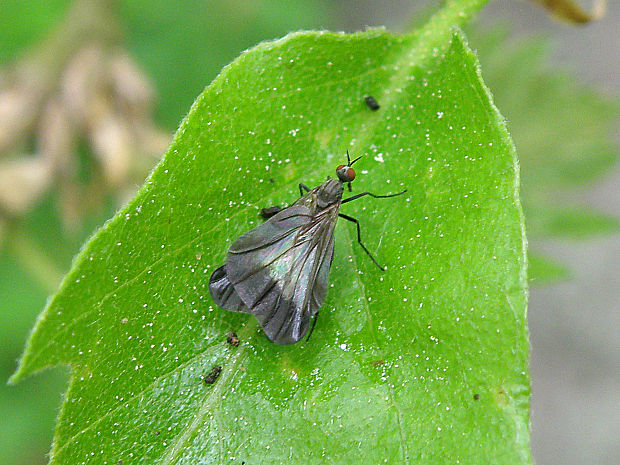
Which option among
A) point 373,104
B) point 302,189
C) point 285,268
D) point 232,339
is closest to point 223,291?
point 232,339

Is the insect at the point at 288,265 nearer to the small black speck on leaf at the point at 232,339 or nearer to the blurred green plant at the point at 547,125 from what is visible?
the small black speck on leaf at the point at 232,339

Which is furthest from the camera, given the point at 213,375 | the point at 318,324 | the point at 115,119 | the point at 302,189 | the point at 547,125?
the point at 547,125

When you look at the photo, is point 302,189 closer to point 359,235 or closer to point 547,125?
point 359,235

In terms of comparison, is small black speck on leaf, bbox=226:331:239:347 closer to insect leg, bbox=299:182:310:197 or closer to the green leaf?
the green leaf

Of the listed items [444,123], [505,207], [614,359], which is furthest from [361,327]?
[614,359]

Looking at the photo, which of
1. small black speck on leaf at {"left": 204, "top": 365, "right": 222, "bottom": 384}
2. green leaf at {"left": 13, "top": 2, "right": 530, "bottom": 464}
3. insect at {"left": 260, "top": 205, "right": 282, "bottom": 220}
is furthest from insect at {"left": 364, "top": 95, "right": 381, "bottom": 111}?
small black speck on leaf at {"left": 204, "top": 365, "right": 222, "bottom": 384}

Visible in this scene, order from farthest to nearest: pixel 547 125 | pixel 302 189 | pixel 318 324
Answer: pixel 547 125 → pixel 302 189 → pixel 318 324

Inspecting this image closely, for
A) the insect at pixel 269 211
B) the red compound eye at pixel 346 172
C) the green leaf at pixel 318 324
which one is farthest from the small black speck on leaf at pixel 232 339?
the red compound eye at pixel 346 172
